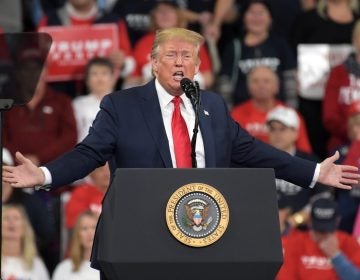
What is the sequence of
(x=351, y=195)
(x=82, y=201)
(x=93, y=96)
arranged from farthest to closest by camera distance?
(x=93, y=96), (x=351, y=195), (x=82, y=201)

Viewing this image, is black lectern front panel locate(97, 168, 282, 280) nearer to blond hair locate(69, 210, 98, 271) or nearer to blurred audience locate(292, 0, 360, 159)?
blond hair locate(69, 210, 98, 271)

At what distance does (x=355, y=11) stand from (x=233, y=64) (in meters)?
1.18

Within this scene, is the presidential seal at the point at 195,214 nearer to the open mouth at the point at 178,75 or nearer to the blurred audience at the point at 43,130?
the open mouth at the point at 178,75

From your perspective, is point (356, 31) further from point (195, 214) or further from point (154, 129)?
point (195, 214)

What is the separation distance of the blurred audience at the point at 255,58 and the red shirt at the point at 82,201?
5.54ft

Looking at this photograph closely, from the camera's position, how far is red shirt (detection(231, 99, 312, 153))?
898cm

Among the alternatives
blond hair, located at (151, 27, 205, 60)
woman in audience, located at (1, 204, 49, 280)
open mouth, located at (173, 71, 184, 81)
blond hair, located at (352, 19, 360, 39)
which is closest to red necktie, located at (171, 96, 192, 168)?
open mouth, located at (173, 71, 184, 81)

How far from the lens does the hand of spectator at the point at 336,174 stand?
16.4 ft

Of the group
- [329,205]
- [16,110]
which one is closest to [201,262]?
[329,205]

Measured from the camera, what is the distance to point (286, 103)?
9398 mm

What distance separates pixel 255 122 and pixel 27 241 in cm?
212

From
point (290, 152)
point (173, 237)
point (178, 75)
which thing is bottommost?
point (290, 152)

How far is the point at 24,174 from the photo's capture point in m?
4.57

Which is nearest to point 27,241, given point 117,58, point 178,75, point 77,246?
point 77,246
